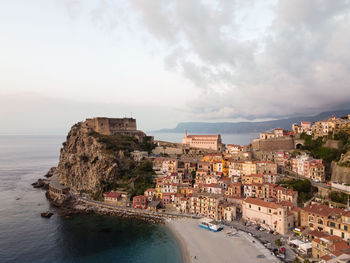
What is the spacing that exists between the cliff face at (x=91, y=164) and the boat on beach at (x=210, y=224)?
22601 mm

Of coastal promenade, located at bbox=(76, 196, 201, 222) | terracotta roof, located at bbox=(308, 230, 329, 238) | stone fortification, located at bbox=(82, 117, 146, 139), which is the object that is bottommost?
coastal promenade, located at bbox=(76, 196, 201, 222)

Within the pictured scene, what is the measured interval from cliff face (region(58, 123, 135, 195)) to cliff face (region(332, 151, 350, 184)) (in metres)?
38.8

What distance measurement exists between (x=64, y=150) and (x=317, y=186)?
5970 centimetres

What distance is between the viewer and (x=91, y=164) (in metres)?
54.2

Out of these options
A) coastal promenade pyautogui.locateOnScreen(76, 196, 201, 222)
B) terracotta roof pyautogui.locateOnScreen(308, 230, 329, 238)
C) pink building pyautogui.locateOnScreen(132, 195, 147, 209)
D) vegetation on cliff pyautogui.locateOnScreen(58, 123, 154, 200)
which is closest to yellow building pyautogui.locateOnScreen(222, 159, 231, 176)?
vegetation on cliff pyautogui.locateOnScreen(58, 123, 154, 200)

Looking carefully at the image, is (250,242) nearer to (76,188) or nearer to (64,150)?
(76,188)

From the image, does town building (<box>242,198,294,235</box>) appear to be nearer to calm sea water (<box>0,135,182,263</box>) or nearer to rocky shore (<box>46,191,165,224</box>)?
calm sea water (<box>0,135,182,263</box>)

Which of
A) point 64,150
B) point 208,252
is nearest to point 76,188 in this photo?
point 64,150

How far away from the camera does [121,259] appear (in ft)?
93.1

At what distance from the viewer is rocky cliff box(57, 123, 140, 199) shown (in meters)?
50.7

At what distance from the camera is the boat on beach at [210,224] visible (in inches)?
1281

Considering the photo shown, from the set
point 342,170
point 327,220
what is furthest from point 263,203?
point 342,170

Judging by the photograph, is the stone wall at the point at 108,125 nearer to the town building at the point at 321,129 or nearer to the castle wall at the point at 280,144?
the castle wall at the point at 280,144

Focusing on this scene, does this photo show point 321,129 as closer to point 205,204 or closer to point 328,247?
point 205,204
